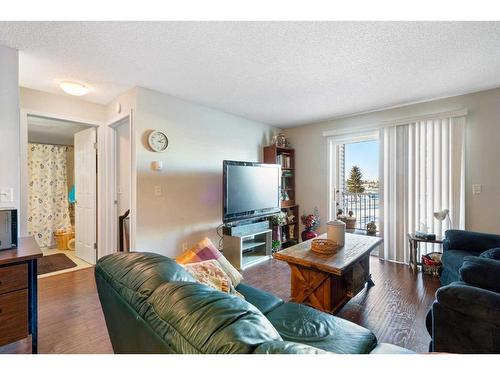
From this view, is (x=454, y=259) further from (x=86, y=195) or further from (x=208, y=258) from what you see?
(x=86, y=195)

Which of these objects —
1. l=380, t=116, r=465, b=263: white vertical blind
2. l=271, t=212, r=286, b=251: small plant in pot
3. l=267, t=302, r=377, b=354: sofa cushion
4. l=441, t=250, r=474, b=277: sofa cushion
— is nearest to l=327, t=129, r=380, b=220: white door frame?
l=380, t=116, r=465, b=263: white vertical blind

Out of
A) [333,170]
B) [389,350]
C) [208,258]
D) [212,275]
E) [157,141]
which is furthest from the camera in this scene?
[333,170]

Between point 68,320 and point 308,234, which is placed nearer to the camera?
point 68,320

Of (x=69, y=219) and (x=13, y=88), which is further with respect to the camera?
(x=69, y=219)

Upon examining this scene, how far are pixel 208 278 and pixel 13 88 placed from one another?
2171 millimetres

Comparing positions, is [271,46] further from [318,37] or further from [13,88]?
[13,88]

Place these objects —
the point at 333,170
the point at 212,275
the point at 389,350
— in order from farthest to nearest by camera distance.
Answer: the point at 333,170 < the point at 212,275 < the point at 389,350

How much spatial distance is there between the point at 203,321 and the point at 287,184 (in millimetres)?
4056

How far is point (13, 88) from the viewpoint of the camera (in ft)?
6.06

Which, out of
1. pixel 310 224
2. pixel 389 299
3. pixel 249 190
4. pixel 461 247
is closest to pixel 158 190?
pixel 249 190

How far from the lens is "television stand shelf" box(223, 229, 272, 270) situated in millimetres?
3180

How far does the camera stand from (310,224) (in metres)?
4.05

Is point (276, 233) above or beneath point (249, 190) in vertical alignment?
beneath
